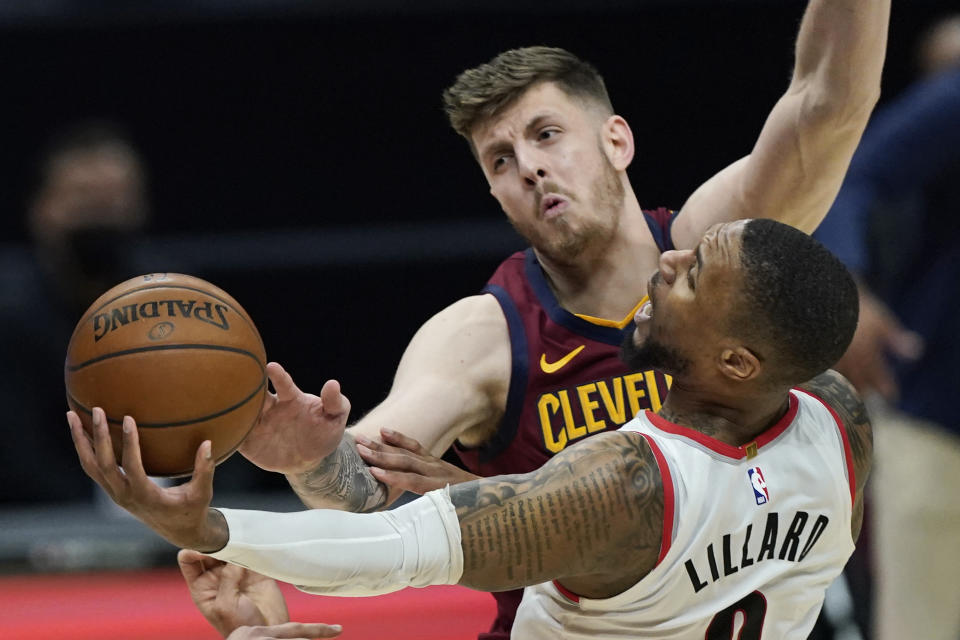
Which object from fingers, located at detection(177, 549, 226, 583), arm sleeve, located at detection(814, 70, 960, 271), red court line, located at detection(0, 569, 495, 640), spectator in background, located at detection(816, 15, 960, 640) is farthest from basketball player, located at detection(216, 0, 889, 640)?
red court line, located at detection(0, 569, 495, 640)

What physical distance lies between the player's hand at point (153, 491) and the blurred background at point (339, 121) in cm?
478

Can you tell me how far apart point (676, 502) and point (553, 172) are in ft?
3.52

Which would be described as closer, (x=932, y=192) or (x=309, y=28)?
(x=932, y=192)

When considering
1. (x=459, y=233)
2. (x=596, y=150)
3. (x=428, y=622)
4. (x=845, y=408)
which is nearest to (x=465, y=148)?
(x=459, y=233)

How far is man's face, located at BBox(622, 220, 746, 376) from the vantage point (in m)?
2.67

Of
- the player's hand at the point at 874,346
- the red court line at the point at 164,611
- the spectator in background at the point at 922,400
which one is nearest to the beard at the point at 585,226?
the player's hand at the point at 874,346

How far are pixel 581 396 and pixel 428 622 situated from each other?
245cm

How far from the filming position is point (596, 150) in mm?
3494

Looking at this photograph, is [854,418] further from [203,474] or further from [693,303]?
[203,474]

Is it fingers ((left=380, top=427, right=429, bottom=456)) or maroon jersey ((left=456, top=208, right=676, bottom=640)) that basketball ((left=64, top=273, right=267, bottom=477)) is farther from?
maroon jersey ((left=456, top=208, right=676, bottom=640))

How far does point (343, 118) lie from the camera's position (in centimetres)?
760

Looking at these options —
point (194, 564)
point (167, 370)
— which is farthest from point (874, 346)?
point (167, 370)

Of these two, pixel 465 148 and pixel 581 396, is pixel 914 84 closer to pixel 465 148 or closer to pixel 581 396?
pixel 465 148

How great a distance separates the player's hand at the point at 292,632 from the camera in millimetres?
2855
